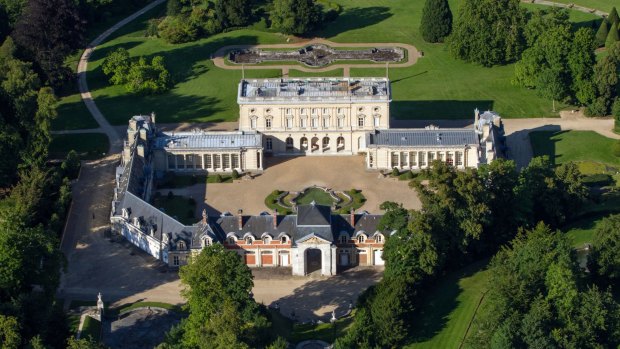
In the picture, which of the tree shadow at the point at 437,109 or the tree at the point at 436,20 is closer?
the tree shadow at the point at 437,109

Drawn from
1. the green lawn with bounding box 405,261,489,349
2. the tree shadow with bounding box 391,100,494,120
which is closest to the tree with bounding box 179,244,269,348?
the green lawn with bounding box 405,261,489,349

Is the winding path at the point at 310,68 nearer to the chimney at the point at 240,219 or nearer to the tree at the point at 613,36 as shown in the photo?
the tree at the point at 613,36

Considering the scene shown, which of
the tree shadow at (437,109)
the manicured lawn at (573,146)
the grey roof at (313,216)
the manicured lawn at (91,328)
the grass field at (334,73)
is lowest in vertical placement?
the manicured lawn at (91,328)

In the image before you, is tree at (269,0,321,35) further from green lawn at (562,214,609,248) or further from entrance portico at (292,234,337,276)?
entrance portico at (292,234,337,276)

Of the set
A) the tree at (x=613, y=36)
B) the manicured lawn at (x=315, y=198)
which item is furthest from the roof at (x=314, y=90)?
the tree at (x=613, y=36)

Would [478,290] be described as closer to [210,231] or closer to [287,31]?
[210,231]
